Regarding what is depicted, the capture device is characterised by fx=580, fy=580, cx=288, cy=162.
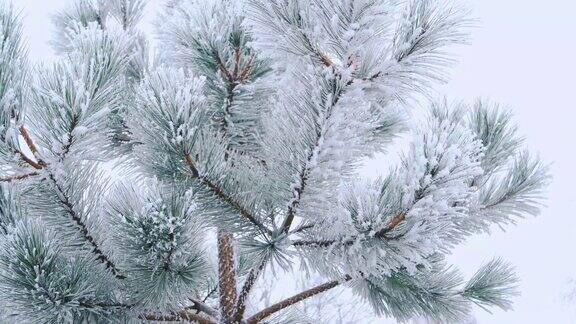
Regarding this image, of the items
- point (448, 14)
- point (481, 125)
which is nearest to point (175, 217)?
point (448, 14)

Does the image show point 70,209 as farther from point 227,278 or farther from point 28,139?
point 227,278

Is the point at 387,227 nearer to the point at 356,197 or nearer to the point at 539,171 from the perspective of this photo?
the point at 356,197

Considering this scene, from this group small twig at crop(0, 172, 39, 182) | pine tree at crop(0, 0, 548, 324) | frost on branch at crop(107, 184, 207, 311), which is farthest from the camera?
frost on branch at crop(107, 184, 207, 311)

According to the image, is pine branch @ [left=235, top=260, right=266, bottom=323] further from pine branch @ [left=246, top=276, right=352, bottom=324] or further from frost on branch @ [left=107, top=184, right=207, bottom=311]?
frost on branch @ [left=107, top=184, right=207, bottom=311]

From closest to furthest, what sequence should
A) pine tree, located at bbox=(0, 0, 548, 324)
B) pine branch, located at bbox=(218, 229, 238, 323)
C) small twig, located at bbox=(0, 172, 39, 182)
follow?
pine tree, located at bbox=(0, 0, 548, 324) < small twig, located at bbox=(0, 172, 39, 182) < pine branch, located at bbox=(218, 229, 238, 323)

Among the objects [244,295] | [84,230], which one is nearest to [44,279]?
[84,230]

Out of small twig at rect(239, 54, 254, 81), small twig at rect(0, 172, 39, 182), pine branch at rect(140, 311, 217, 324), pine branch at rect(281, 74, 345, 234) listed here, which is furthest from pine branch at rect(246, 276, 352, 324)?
small twig at rect(0, 172, 39, 182)
